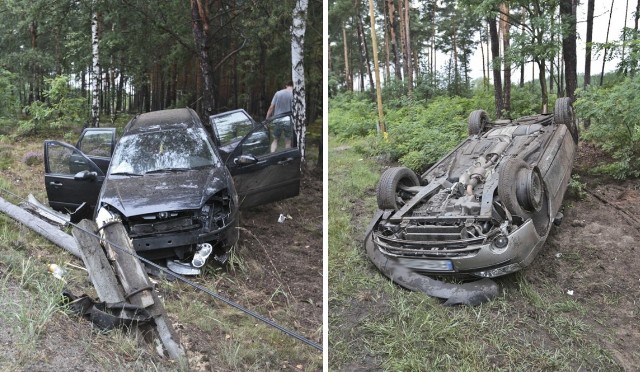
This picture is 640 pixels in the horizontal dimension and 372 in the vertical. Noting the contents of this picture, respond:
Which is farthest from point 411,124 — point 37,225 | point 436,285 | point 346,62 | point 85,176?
point 37,225

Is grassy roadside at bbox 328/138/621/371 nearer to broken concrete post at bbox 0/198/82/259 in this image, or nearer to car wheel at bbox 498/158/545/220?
car wheel at bbox 498/158/545/220

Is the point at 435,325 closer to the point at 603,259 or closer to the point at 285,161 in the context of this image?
the point at 603,259

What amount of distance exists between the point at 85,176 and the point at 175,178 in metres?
0.48

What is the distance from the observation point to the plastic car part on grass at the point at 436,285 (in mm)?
2168

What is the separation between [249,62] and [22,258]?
1575 millimetres

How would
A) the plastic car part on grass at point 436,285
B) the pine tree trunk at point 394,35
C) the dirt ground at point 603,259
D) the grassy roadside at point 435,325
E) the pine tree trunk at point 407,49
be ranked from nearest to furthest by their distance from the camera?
1. the grassy roadside at point 435,325
2. the dirt ground at point 603,259
3. the plastic car part on grass at point 436,285
4. the pine tree trunk at point 394,35
5. the pine tree trunk at point 407,49

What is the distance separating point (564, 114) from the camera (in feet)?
10.4

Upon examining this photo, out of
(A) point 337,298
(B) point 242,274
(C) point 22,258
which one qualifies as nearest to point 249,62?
(B) point 242,274

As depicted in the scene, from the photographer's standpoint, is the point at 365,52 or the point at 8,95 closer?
the point at 365,52

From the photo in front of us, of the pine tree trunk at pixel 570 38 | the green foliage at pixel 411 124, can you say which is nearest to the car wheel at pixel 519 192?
the green foliage at pixel 411 124

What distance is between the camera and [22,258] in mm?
2674

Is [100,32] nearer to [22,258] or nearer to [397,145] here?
[22,258]

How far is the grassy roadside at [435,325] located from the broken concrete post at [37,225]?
4.70 ft

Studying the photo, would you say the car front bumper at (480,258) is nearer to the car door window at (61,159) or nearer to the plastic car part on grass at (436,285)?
the plastic car part on grass at (436,285)
